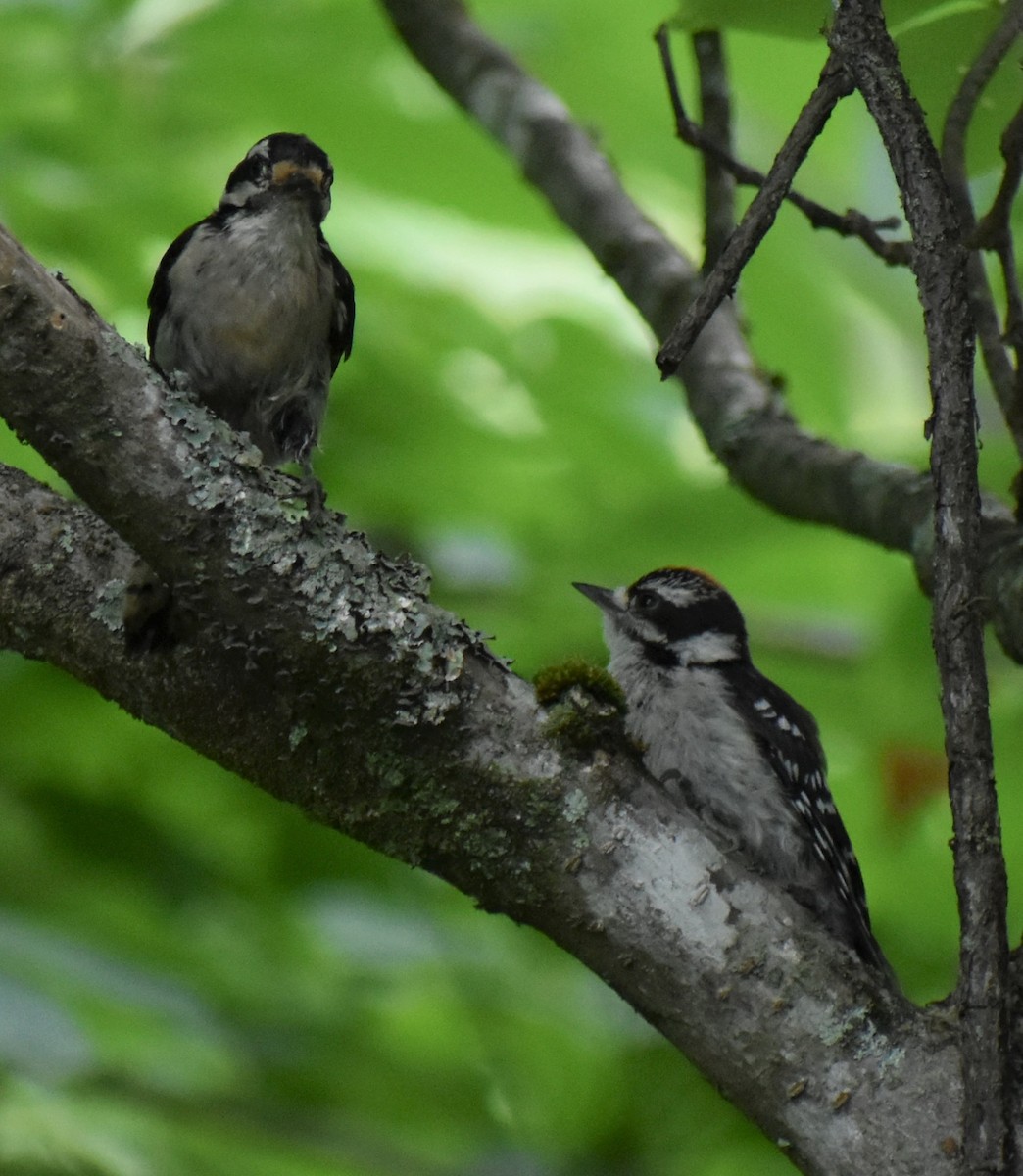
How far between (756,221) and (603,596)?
8.14 ft

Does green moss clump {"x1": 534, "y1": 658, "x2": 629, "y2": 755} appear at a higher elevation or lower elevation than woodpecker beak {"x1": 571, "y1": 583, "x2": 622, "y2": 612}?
lower

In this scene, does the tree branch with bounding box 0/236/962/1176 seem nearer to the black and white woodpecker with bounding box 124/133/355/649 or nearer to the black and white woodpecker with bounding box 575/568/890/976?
the black and white woodpecker with bounding box 124/133/355/649

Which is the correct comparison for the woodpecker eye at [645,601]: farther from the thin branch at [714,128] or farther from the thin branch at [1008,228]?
the thin branch at [1008,228]

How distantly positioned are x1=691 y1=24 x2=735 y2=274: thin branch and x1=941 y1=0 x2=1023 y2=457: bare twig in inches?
27.5

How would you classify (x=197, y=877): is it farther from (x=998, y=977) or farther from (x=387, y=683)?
(x=998, y=977)

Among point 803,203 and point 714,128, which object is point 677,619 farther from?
point 803,203

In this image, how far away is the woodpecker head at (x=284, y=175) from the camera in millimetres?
3627

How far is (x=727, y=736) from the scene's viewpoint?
4648 millimetres

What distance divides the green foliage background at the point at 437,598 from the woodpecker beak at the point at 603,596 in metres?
0.08

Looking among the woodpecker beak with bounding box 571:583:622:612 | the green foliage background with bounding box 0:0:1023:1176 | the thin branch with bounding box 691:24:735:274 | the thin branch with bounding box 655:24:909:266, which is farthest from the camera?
the woodpecker beak with bounding box 571:583:622:612

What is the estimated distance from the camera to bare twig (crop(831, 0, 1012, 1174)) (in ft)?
8.01

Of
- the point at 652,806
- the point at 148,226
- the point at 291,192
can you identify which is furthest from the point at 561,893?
the point at 148,226

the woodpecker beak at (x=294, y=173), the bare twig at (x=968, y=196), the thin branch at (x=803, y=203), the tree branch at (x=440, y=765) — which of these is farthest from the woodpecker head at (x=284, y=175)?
the bare twig at (x=968, y=196)

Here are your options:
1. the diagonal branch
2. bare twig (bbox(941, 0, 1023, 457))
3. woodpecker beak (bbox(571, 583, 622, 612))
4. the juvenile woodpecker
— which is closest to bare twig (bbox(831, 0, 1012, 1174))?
bare twig (bbox(941, 0, 1023, 457))
